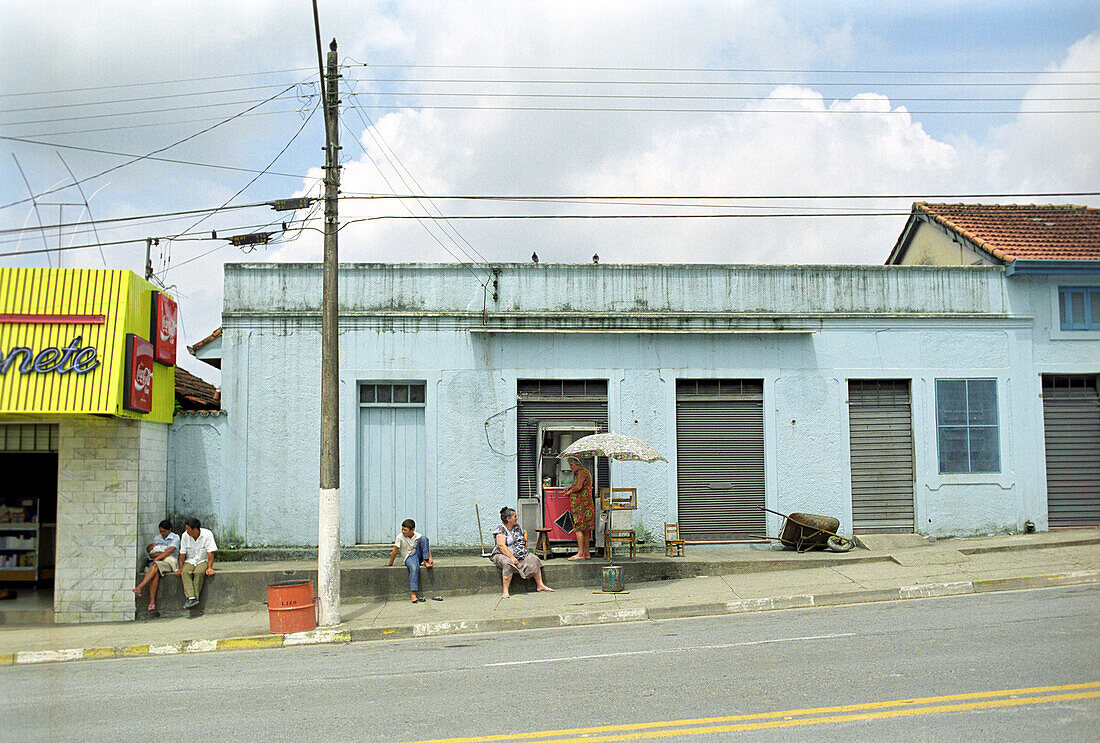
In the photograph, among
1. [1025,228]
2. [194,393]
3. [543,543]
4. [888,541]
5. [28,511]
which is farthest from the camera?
[194,393]

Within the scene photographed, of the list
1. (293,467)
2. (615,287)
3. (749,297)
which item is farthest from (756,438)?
(293,467)

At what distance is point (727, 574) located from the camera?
1534cm

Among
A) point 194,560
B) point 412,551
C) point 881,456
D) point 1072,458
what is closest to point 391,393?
point 412,551

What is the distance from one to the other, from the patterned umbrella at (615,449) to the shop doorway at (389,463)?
342 cm

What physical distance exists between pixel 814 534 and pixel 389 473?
758 cm

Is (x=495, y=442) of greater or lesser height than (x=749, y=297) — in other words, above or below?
below

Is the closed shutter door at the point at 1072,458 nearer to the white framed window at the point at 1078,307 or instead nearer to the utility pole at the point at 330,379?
the white framed window at the point at 1078,307

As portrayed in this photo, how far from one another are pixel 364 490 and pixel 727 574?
6.48 meters

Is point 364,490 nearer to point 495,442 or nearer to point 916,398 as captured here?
point 495,442

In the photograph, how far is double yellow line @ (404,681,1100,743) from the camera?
6699 millimetres

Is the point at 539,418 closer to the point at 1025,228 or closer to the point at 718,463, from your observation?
the point at 718,463

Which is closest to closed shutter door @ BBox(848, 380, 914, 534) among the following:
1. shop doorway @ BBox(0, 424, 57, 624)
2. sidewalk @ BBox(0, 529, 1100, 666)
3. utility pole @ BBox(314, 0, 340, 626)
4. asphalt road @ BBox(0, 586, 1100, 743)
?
sidewalk @ BBox(0, 529, 1100, 666)

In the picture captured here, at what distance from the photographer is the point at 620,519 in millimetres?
15258

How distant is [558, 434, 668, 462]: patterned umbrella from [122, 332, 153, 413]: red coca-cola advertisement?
6420mm
